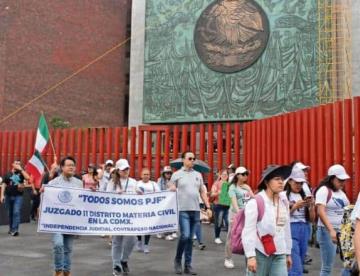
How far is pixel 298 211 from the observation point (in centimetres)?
612

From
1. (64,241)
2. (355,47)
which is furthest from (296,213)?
(355,47)

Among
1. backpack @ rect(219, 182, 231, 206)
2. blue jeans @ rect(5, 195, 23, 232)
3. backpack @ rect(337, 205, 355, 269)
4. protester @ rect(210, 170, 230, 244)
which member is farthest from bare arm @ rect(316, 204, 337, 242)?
blue jeans @ rect(5, 195, 23, 232)

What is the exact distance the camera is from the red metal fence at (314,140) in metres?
12.8

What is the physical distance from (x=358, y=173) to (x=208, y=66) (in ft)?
66.8

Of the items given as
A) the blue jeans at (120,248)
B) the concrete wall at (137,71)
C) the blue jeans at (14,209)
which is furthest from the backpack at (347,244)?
the concrete wall at (137,71)

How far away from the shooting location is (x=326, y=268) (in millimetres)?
5969

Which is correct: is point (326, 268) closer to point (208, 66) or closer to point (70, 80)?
point (208, 66)

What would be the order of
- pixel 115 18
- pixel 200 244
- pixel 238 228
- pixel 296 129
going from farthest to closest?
pixel 115 18 < pixel 296 129 < pixel 200 244 < pixel 238 228

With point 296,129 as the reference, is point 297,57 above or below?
above

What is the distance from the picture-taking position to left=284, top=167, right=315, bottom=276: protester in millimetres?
5961

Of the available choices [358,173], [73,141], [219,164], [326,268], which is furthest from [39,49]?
[326,268]

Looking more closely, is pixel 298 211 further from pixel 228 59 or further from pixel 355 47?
pixel 355 47

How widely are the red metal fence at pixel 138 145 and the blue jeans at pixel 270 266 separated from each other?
14.9 meters

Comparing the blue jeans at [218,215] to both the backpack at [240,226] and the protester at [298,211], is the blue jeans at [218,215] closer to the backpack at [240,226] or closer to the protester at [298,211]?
the protester at [298,211]
